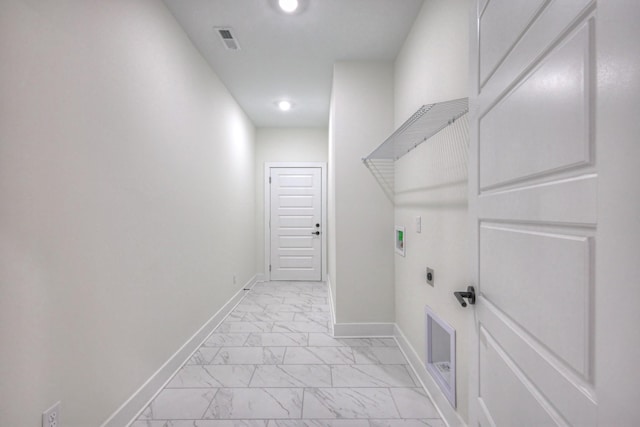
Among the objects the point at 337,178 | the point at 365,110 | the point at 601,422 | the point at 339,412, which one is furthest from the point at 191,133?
the point at 601,422

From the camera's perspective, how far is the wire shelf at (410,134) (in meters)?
1.48

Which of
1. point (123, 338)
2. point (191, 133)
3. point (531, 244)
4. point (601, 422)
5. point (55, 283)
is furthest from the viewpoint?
point (191, 133)

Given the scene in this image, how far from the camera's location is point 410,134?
6.61 ft

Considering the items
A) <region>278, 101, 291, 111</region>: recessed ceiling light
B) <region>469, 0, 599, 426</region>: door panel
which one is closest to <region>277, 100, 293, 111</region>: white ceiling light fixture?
<region>278, 101, 291, 111</region>: recessed ceiling light

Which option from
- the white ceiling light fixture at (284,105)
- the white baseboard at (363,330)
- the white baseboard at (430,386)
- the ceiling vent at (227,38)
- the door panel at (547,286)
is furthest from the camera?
the white ceiling light fixture at (284,105)

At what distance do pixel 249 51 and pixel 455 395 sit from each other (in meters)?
3.09

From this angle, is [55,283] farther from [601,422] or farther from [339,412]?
[601,422]

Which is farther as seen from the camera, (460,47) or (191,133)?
(191,133)

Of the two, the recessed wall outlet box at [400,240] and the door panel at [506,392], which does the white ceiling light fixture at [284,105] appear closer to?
the recessed wall outlet box at [400,240]

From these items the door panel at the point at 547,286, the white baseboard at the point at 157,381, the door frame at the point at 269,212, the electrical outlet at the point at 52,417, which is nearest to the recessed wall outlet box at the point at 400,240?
the door panel at the point at 547,286

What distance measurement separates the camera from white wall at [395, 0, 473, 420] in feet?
5.06

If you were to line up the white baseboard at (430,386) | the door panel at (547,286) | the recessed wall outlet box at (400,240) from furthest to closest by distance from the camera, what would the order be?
the recessed wall outlet box at (400,240) < the white baseboard at (430,386) < the door panel at (547,286)

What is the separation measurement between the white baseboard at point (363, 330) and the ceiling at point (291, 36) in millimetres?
2595

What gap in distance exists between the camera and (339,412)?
179 centimetres
